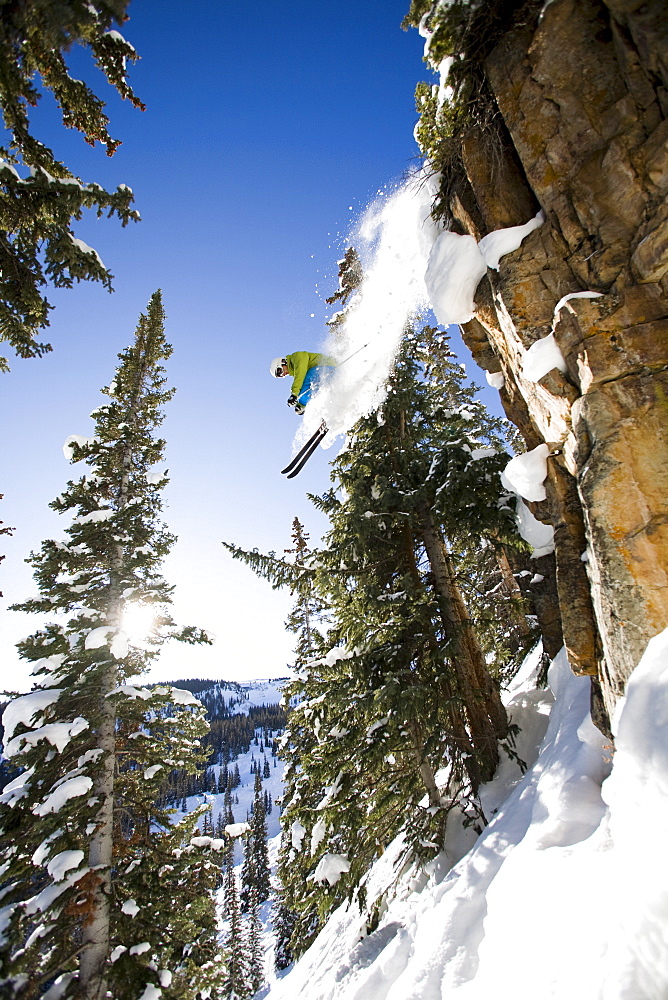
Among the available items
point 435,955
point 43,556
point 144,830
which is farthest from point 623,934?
point 43,556

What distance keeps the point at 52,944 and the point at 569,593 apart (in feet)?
35.0

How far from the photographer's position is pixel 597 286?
453 centimetres

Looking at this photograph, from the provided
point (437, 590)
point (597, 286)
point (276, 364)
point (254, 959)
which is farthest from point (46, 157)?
point (254, 959)

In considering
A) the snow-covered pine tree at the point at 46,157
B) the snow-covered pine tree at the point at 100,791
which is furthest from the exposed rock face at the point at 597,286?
the snow-covered pine tree at the point at 100,791

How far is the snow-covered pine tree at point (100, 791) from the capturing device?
7.59 meters

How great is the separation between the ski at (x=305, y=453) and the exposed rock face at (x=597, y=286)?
5824 millimetres

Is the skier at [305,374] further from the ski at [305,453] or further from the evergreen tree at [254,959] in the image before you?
the evergreen tree at [254,959]

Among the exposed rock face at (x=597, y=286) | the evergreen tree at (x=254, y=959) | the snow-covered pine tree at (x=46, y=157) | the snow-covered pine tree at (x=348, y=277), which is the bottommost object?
the evergreen tree at (x=254, y=959)

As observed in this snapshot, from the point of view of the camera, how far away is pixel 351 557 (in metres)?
9.09

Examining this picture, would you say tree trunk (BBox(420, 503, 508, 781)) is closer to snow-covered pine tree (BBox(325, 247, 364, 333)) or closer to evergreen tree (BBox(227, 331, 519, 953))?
evergreen tree (BBox(227, 331, 519, 953))

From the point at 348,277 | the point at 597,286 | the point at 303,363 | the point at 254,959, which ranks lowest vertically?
the point at 254,959

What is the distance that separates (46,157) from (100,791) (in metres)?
11.3

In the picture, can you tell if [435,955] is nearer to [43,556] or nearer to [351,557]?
A: [351,557]

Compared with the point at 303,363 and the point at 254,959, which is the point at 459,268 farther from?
the point at 254,959
